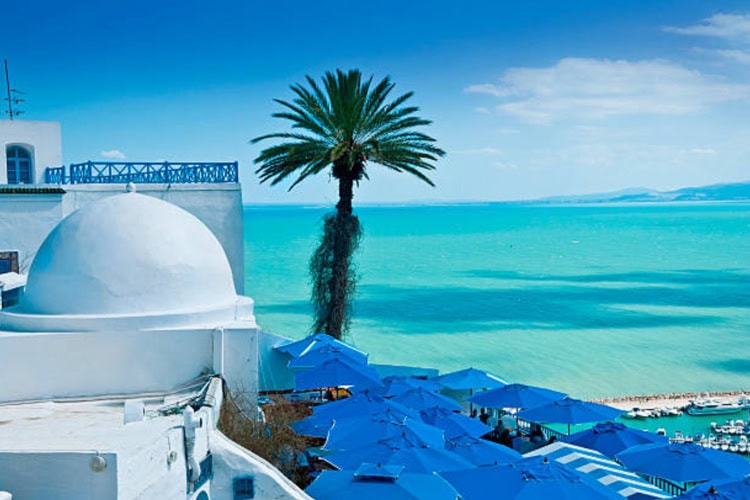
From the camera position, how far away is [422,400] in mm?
17203

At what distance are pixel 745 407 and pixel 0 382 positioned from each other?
22.2 meters

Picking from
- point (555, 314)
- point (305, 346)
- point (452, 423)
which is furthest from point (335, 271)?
point (555, 314)

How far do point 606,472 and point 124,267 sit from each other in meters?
8.63

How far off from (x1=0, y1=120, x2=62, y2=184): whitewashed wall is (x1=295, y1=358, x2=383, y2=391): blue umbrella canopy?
13065 mm

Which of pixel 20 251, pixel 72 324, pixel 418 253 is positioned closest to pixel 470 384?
pixel 72 324

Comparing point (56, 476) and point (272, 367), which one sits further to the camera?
point (272, 367)

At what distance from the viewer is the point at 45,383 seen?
13.3 m

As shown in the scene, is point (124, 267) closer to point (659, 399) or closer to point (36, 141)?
point (36, 141)

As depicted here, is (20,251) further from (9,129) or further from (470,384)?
(470,384)

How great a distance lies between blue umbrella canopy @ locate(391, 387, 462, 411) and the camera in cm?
1706

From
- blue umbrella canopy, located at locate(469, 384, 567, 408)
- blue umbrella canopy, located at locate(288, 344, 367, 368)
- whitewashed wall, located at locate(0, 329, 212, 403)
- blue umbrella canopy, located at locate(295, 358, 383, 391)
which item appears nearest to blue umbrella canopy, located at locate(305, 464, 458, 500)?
whitewashed wall, located at locate(0, 329, 212, 403)

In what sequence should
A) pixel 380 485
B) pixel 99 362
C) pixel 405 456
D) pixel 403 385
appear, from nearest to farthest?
pixel 380 485, pixel 405 456, pixel 99 362, pixel 403 385

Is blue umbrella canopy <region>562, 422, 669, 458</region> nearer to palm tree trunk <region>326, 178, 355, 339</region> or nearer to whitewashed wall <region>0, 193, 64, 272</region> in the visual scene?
palm tree trunk <region>326, 178, 355, 339</region>

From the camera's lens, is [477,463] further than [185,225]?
No
